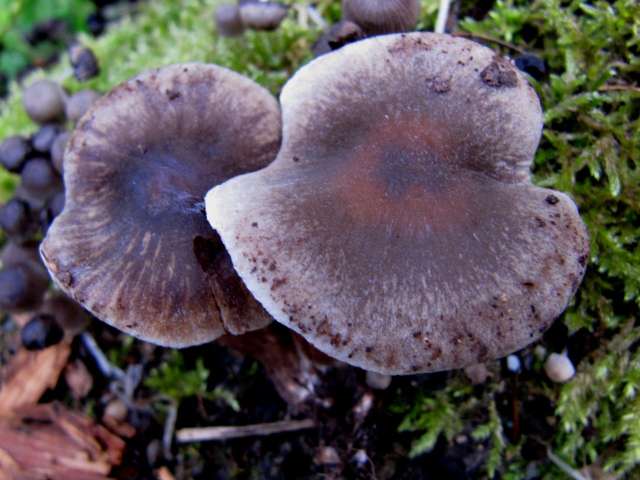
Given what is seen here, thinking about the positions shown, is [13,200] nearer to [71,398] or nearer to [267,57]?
[71,398]

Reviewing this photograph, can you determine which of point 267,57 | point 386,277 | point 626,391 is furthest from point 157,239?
point 626,391

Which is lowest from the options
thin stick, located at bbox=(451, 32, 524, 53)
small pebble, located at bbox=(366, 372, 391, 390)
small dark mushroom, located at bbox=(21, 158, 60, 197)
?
small pebble, located at bbox=(366, 372, 391, 390)

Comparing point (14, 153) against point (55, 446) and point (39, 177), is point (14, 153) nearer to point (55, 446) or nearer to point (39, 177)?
point (39, 177)

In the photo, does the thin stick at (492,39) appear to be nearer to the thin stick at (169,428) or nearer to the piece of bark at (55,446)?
the thin stick at (169,428)

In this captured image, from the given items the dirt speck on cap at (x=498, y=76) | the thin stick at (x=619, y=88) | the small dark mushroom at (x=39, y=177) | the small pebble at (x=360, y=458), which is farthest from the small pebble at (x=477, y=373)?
the small dark mushroom at (x=39, y=177)

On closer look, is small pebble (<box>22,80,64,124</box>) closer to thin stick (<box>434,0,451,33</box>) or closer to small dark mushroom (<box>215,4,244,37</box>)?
small dark mushroom (<box>215,4,244,37</box>)

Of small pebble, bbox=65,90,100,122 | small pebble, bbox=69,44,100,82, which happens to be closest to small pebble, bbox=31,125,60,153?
small pebble, bbox=65,90,100,122
